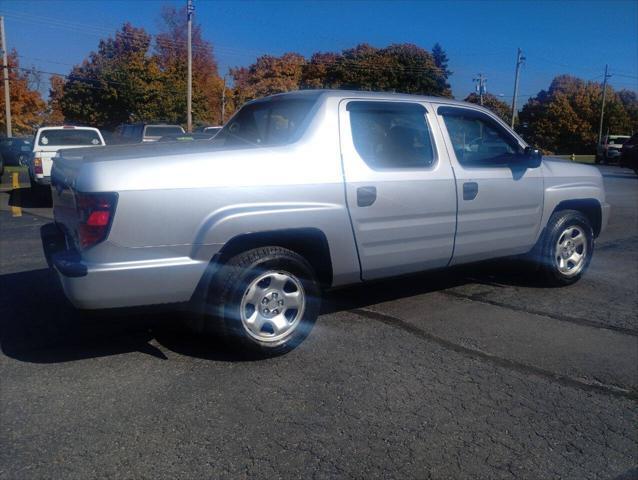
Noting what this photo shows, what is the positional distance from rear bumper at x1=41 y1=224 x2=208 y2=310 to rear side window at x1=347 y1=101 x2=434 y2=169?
157 centimetres

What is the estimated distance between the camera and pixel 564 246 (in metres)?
5.95

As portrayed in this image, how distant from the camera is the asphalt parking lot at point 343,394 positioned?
291cm

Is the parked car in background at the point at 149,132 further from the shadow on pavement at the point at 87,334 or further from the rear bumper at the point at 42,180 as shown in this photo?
the shadow on pavement at the point at 87,334

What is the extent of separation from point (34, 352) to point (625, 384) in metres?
3.98

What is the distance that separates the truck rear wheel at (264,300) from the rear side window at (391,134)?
1015mm

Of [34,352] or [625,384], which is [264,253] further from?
[625,384]

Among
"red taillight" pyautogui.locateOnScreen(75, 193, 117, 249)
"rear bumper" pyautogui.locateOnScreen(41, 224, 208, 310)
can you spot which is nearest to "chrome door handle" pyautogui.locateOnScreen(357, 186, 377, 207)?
"rear bumper" pyautogui.locateOnScreen(41, 224, 208, 310)

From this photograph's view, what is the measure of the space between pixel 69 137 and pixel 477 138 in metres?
11.9

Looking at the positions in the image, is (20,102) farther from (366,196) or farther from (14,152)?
(366,196)

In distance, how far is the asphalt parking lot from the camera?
2914 mm

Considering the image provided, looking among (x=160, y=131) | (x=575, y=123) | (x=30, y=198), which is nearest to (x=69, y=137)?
(x=30, y=198)

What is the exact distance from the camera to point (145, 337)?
14.9 feet

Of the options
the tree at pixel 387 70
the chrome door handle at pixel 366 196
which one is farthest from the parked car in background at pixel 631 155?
the chrome door handle at pixel 366 196

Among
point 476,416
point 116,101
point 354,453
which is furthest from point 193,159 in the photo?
point 116,101
